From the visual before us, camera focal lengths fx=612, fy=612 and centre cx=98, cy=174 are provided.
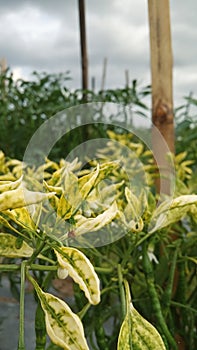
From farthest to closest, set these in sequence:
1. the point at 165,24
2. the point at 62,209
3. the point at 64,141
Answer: the point at 64,141
the point at 165,24
the point at 62,209

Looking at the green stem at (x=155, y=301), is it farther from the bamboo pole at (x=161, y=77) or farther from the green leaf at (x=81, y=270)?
the bamboo pole at (x=161, y=77)

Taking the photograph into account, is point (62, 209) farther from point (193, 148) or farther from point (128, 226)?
point (193, 148)

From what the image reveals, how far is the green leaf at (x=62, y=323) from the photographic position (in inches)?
16.8

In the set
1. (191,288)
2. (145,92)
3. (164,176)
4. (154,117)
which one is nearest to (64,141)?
(145,92)

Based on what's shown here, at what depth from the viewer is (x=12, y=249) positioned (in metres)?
0.54

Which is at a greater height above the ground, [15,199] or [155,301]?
[15,199]

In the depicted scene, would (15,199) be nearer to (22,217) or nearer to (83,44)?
(22,217)

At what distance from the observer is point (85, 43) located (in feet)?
6.62

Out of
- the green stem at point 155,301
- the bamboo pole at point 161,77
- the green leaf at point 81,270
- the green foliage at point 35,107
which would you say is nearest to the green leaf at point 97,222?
the green leaf at point 81,270

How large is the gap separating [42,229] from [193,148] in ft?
3.58

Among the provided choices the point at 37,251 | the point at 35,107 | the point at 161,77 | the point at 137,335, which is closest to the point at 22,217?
the point at 37,251

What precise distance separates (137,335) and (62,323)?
0.22ft

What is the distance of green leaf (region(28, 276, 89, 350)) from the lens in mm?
428

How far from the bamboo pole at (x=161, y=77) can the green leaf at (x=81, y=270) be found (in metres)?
Result: 0.58
